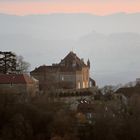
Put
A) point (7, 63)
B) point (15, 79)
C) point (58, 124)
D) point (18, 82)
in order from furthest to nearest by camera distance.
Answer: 1. point (7, 63)
2. point (15, 79)
3. point (18, 82)
4. point (58, 124)

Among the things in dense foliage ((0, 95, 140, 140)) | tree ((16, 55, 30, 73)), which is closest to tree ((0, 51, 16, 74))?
tree ((16, 55, 30, 73))

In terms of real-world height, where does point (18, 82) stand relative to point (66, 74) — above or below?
below

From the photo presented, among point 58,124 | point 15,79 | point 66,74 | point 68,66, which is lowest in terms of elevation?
point 58,124

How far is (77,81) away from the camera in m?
61.9

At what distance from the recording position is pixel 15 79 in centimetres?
5181

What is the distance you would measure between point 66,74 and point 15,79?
10.3 m

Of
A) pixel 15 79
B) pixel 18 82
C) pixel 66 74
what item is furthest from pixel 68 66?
pixel 18 82

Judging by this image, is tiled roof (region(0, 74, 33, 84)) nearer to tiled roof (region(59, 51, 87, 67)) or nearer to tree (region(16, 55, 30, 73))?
tree (region(16, 55, 30, 73))

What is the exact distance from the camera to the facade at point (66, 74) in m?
59.0

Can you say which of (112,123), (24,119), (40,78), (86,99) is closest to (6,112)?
(24,119)

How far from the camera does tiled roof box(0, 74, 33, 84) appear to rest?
51.2 m

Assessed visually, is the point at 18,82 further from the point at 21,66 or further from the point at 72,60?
the point at 72,60

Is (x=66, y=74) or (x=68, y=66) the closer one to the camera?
(x=66, y=74)

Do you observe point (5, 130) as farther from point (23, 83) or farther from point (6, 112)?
point (23, 83)
